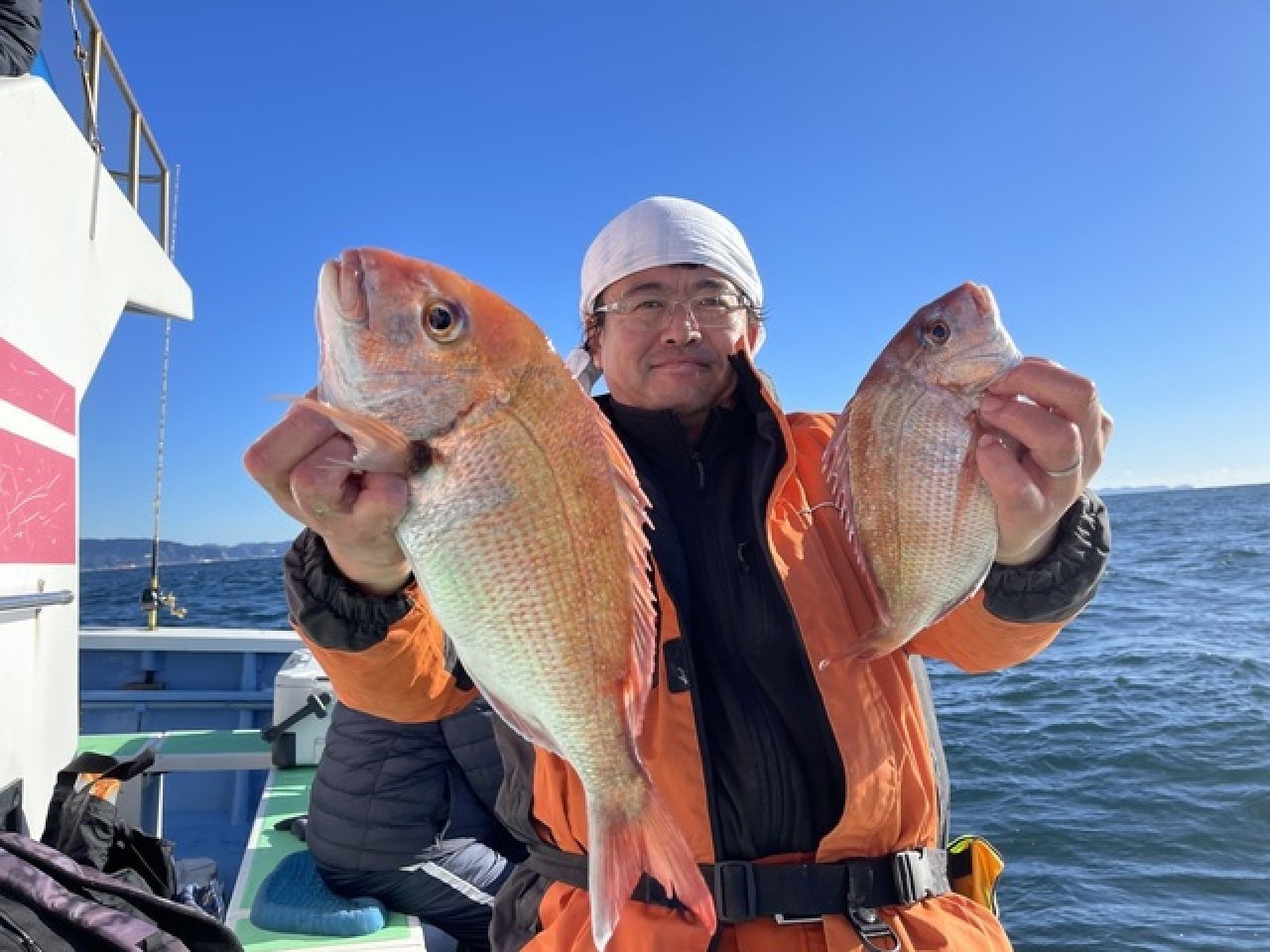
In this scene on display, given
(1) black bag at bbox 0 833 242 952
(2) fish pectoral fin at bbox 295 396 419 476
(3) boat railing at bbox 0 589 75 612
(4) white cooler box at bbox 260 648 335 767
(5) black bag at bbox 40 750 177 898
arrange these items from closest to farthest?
(2) fish pectoral fin at bbox 295 396 419 476
(1) black bag at bbox 0 833 242 952
(5) black bag at bbox 40 750 177 898
(3) boat railing at bbox 0 589 75 612
(4) white cooler box at bbox 260 648 335 767

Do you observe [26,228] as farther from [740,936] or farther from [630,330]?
[740,936]

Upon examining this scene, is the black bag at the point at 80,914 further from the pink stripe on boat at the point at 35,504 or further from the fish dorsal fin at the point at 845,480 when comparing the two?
the fish dorsal fin at the point at 845,480

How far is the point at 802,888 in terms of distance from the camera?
186 centimetres

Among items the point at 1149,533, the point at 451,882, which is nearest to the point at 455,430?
the point at 451,882

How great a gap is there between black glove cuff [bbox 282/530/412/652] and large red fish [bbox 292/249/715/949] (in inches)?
11.8

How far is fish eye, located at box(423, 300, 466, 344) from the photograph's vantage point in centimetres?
151

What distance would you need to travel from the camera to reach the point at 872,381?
1980 mm

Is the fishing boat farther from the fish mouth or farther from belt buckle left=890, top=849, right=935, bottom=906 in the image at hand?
the fish mouth

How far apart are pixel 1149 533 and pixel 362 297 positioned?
3942cm

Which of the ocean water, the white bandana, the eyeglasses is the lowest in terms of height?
the ocean water

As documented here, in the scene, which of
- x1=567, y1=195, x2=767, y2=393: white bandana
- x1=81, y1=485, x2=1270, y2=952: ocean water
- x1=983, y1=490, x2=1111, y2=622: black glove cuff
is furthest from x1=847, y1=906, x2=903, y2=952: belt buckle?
x1=567, y1=195, x2=767, y2=393: white bandana

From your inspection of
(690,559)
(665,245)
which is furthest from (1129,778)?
(665,245)

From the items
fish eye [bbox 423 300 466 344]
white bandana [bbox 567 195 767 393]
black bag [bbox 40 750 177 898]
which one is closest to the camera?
fish eye [bbox 423 300 466 344]

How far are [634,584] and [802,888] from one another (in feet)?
2.66
